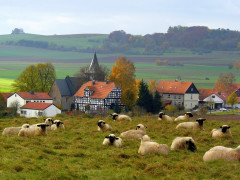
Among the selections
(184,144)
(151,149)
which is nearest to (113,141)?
(151,149)

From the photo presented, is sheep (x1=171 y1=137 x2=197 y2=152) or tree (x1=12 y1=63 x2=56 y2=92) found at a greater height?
sheep (x1=171 y1=137 x2=197 y2=152)

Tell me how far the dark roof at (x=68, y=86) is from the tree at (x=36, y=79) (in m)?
2.40

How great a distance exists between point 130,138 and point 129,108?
6510 centimetres

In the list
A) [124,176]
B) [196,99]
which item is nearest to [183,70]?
[196,99]

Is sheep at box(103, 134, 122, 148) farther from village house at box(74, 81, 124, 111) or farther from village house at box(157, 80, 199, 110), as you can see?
village house at box(157, 80, 199, 110)

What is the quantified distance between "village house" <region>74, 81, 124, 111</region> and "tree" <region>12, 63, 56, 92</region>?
10924mm

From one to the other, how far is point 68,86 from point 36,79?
10.1 metres

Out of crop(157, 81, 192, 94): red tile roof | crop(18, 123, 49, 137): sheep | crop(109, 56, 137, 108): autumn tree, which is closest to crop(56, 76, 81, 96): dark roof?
crop(109, 56, 137, 108): autumn tree

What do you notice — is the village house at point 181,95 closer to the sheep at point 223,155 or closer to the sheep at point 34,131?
the sheep at point 34,131

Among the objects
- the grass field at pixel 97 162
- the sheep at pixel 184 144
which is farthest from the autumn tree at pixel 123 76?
the sheep at pixel 184 144

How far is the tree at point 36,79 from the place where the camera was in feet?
311

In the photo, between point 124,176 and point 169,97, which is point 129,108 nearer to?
point 169,97

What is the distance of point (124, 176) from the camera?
13.8m

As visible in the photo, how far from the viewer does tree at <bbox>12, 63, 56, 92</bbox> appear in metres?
94.8
